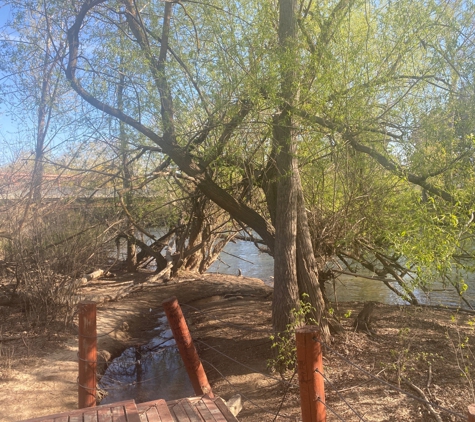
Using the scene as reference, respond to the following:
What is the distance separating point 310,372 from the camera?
139 inches

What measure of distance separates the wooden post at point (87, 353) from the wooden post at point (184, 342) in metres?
0.78

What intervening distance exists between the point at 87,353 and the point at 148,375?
3.96 metres

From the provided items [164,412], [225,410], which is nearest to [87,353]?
[164,412]

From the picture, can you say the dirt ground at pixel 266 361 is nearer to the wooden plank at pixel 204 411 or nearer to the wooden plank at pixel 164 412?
the wooden plank at pixel 204 411

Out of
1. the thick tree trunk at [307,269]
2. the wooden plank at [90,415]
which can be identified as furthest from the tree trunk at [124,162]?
the wooden plank at [90,415]

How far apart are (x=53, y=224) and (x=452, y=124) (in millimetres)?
7637

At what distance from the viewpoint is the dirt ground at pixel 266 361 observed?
18.5 ft

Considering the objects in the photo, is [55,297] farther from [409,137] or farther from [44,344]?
[409,137]

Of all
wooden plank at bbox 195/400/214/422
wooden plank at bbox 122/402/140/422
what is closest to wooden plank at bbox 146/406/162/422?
wooden plank at bbox 122/402/140/422

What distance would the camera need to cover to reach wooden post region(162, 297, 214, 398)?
5066 mm

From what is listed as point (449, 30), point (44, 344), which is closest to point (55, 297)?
point (44, 344)

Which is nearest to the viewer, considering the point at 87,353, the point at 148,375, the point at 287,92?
the point at 87,353

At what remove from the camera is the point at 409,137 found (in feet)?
23.1

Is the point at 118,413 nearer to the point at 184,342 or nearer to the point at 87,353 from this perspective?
the point at 87,353
